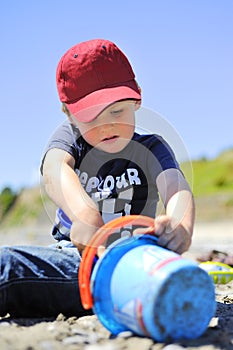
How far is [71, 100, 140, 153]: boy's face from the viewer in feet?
7.74

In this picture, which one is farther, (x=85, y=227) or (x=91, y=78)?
(x=91, y=78)

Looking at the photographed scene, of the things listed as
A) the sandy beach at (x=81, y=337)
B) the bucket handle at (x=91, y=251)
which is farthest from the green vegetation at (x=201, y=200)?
the bucket handle at (x=91, y=251)

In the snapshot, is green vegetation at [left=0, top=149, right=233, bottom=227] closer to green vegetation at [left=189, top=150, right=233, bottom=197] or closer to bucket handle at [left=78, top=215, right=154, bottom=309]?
green vegetation at [left=189, top=150, right=233, bottom=197]

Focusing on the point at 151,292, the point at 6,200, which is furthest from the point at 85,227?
the point at 6,200

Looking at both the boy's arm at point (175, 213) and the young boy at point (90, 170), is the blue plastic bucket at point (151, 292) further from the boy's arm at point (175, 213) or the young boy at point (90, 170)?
the young boy at point (90, 170)

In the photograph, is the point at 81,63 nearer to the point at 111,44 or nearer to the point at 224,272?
the point at 111,44

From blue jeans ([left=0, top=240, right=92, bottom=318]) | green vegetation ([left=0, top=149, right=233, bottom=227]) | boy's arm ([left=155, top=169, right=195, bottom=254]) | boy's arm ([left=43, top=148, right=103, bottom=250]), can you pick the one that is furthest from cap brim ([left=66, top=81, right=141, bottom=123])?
green vegetation ([left=0, top=149, right=233, bottom=227])

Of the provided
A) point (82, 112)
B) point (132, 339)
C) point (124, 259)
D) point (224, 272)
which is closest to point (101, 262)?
point (124, 259)

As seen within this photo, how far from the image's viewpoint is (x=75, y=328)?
6.81ft

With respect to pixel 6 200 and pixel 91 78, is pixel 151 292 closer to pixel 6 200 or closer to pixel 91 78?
pixel 91 78

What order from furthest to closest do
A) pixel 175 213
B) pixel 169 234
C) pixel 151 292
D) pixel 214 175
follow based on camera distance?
pixel 214 175, pixel 175 213, pixel 169 234, pixel 151 292

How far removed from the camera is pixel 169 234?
2006 mm

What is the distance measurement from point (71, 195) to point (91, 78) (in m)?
0.57

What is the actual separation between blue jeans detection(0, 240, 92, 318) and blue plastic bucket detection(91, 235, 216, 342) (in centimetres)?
58
